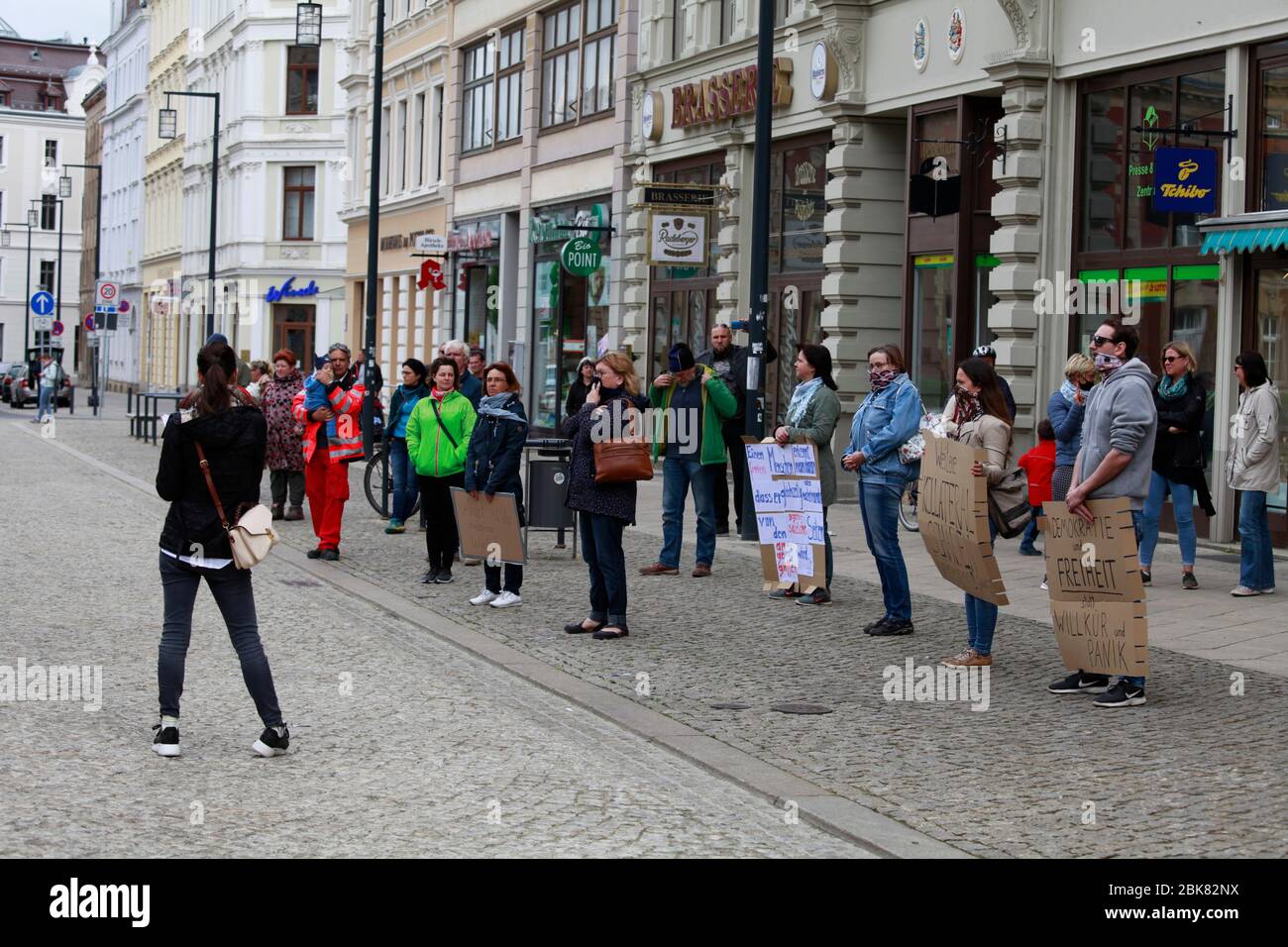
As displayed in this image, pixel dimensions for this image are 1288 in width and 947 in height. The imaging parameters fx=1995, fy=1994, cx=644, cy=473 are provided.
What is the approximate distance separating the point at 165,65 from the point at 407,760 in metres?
79.9

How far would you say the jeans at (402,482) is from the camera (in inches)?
779

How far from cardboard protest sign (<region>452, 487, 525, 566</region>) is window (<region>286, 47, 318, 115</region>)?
5344 centimetres

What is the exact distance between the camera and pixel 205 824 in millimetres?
7125

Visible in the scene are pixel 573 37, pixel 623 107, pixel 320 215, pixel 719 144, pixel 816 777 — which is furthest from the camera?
pixel 320 215

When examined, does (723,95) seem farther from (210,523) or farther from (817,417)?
(210,523)

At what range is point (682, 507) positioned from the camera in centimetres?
1638

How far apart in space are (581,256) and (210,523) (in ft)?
75.8

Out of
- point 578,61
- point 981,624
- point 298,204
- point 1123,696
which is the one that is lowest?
point 1123,696

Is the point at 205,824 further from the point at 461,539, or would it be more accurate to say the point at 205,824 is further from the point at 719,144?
the point at 719,144

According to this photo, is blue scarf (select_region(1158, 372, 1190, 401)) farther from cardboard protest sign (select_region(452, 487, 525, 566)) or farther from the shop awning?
cardboard protest sign (select_region(452, 487, 525, 566))

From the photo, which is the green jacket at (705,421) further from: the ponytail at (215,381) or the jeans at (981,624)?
the ponytail at (215,381)

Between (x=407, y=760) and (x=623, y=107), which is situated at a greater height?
(x=623, y=107)

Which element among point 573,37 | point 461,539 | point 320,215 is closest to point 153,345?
point 320,215

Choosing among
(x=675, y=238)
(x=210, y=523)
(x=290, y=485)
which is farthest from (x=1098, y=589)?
(x=675, y=238)
